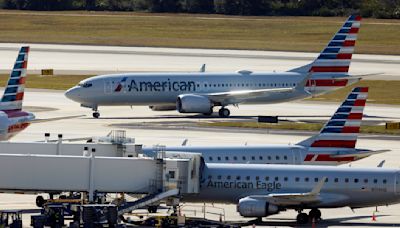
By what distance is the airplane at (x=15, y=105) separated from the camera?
80.4 metres

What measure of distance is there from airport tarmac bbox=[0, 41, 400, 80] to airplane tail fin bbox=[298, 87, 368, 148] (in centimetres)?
7937

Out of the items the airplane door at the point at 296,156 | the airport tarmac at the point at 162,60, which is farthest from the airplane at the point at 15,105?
the airport tarmac at the point at 162,60

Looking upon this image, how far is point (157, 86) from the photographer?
390 ft

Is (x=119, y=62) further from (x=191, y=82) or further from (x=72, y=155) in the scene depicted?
(x=72, y=155)

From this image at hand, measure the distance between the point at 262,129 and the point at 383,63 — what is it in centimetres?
6992

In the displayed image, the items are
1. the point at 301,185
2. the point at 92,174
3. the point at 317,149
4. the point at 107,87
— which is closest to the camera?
the point at 92,174

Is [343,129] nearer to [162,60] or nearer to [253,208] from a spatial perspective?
[253,208]

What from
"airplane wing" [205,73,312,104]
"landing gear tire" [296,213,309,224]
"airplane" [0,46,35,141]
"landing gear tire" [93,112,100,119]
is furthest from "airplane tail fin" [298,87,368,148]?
"landing gear tire" [93,112,100,119]

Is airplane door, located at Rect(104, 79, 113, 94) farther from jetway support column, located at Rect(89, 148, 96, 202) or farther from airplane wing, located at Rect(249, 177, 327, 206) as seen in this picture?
jetway support column, located at Rect(89, 148, 96, 202)

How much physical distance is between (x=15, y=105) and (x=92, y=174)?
1920 centimetres

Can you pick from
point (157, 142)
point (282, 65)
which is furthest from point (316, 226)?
point (282, 65)

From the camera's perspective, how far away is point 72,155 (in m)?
70.1

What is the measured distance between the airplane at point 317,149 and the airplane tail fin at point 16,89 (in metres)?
12.7

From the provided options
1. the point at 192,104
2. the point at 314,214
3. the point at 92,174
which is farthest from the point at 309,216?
the point at 192,104
